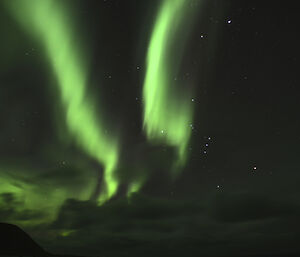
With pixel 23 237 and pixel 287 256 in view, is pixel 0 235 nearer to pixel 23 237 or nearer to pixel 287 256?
pixel 23 237

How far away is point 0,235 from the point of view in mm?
19609

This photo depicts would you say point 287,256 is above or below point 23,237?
below

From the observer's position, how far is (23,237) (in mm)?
20219

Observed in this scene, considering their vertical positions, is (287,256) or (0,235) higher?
(0,235)

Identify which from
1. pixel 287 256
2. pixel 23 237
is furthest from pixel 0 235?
pixel 287 256

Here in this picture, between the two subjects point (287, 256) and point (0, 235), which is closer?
point (287, 256)

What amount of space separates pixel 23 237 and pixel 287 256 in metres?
15.3

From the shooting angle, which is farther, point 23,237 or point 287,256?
point 23,237

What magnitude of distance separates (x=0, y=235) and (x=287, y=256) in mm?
16058

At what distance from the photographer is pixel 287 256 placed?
12945 millimetres

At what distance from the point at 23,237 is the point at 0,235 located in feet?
4.41
